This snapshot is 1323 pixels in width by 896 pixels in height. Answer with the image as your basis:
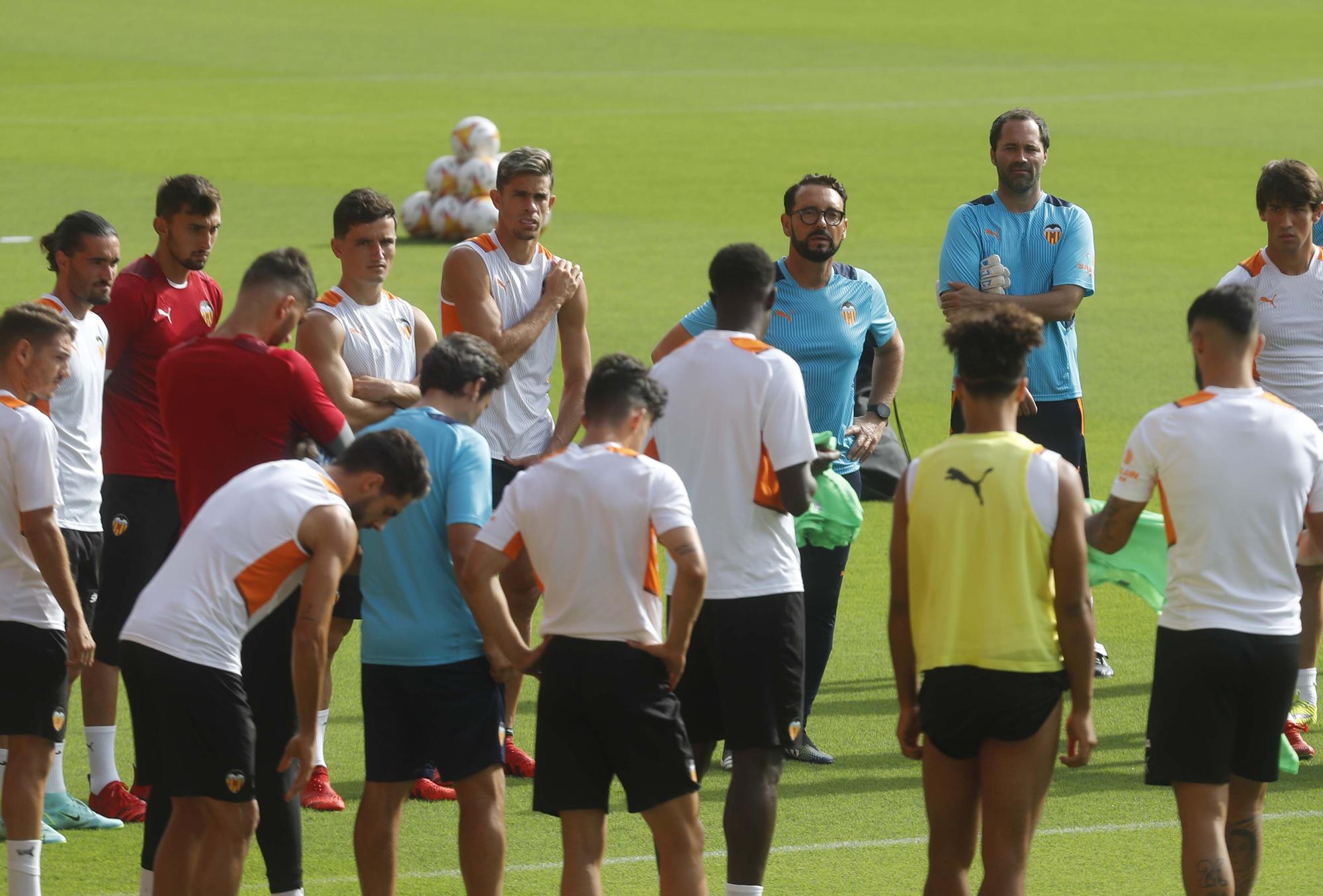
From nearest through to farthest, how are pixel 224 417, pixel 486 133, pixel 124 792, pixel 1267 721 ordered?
pixel 1267 721 → pixel 224 417 → pixel 124 792 → pixel 486 133

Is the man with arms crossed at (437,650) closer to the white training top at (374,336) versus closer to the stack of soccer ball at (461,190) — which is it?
the white training top at (374,336)

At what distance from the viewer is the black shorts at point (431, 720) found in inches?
234

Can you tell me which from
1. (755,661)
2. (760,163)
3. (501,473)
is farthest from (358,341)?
(760,163)

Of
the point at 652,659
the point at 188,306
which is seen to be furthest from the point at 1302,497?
the point at 188,306

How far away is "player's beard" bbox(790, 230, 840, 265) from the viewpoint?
25.2 feet

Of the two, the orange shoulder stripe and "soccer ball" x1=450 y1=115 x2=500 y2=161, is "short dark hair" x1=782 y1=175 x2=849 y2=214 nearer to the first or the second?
the orange shoulder stripe

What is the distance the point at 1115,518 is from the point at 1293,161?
2.84 m

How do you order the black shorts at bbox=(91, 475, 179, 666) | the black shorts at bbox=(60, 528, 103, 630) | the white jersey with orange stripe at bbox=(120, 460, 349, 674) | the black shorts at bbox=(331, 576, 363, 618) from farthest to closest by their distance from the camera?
the black shorts at bbox=(331, 576, 363, 618)
the black shorts at bbox=(91, 475, 179, 666)
the black shorts at bbox=(60, 528, 103, 630)
the white jersey with orange stripe at bbox=(120, 460, 349, 674)

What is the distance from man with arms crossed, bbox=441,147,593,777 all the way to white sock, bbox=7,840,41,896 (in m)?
2.14

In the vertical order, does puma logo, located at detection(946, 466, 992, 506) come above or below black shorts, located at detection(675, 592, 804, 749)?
above

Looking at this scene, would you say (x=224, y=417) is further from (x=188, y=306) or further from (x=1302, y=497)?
(x=1302, y=497)

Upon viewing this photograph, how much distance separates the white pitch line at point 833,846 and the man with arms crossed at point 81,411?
2.95ft

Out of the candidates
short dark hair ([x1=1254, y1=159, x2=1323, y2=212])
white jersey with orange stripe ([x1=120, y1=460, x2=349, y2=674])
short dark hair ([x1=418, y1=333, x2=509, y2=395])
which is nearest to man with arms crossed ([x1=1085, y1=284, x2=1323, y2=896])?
short dark hair ([x1=418, y1=333, x2=509, y2=395])

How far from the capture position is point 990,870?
5363 mm
